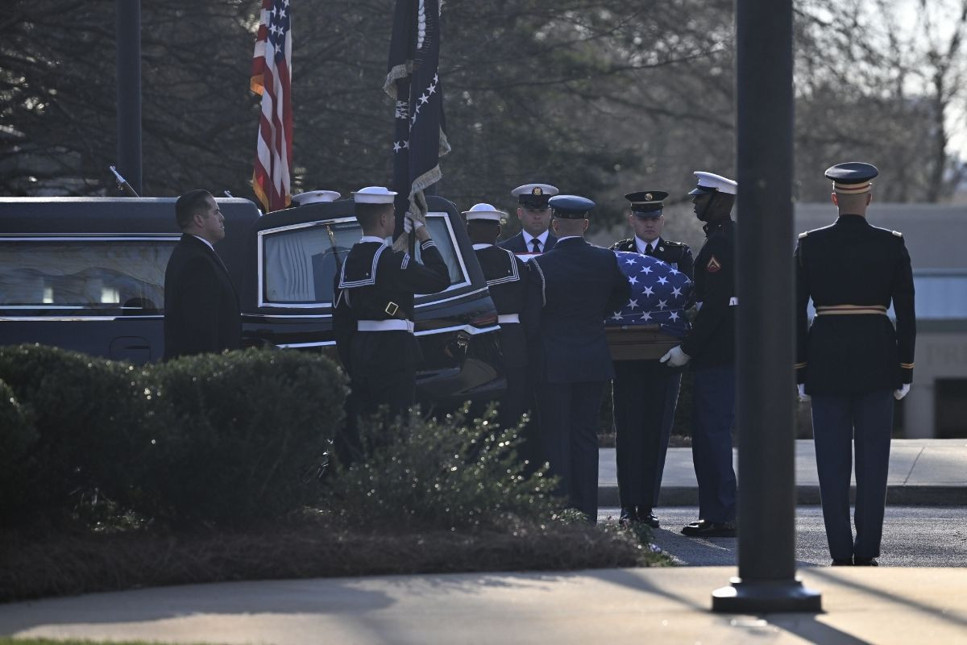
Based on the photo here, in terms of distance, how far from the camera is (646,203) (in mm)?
12227

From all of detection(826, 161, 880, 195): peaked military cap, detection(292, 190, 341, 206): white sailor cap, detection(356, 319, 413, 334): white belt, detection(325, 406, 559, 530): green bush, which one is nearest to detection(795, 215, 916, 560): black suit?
detection(826, 161, 880, 195): peaked military cap

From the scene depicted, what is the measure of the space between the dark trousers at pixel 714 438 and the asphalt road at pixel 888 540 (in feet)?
0.84

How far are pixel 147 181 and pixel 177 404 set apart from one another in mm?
12471

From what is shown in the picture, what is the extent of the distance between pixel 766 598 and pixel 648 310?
4743 millimetres

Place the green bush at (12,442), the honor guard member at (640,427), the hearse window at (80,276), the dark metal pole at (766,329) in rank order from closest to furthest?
the dark metal pole at (766,329) → the green bush at (12,442) → the honor guard member at (640,427) → the hearse window at (80,276)

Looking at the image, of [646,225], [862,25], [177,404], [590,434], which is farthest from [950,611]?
[862,25]

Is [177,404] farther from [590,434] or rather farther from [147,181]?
[147,181]

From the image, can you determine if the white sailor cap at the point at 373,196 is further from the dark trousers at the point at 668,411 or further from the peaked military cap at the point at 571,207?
the dark trousers at the point at 668,411

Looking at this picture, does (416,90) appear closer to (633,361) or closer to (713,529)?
(633,361)

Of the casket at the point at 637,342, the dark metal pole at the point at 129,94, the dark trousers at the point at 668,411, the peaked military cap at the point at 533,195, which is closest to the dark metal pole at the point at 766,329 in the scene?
the casket at the point at 637,342

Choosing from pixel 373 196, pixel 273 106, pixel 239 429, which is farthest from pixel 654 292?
pixel 273 106

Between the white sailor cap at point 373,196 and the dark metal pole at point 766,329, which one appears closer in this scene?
the dark metal pole at point 766,329

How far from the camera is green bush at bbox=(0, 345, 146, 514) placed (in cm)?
822

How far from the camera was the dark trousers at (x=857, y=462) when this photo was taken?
9.41 metres
